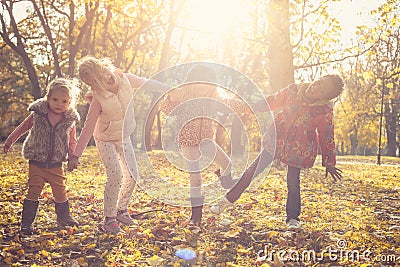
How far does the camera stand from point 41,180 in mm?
4488

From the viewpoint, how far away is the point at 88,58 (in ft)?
14.4

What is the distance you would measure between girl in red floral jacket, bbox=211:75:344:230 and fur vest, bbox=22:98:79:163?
6.75ft

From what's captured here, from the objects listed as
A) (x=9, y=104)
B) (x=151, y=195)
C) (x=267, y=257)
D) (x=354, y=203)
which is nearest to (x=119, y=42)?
(x=9, y=104)

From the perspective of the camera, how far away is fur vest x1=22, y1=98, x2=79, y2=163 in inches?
174

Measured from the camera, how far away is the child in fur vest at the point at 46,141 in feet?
14.5

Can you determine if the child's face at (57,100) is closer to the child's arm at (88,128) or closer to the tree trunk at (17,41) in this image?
the child's arm at (88,128)

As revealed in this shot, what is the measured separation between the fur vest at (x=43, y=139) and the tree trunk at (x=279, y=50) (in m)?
7.08

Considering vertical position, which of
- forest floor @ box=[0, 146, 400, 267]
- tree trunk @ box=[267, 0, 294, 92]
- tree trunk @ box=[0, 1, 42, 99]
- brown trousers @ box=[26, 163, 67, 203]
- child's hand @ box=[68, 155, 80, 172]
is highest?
tree trunk @ box=[0, 1, 42, 99]

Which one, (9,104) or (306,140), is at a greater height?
(9,104)

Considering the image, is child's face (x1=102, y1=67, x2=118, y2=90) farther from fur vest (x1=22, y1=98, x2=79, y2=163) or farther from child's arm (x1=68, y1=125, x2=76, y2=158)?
child's arm (x1=68, y1=125, x2=76, y2=158)

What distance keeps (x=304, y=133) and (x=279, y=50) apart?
654cm

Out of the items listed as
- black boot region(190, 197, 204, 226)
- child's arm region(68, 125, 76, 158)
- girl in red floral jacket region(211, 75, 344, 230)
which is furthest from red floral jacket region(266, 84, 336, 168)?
child's arm region(68, 125, 76, 158)

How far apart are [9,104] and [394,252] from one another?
33.8 meters

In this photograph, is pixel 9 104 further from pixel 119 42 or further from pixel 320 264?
pixel 320 264
